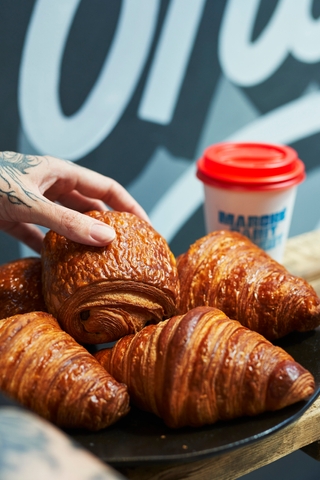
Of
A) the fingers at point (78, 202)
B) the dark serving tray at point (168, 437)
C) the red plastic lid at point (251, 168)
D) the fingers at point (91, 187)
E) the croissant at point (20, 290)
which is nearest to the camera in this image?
the dark serving tray at point (168, 437)

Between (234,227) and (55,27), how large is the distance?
0.89m

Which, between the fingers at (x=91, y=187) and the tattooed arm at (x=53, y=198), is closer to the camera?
the tattooed arm at (x=53, y=198)

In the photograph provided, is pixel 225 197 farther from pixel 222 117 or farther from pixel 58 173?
pixel 222 117

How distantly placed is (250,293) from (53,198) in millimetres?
608

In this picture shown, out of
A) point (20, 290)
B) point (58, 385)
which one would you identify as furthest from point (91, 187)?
point (58, 385)

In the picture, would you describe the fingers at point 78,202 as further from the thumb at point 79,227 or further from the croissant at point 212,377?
the croissant at point 212,377

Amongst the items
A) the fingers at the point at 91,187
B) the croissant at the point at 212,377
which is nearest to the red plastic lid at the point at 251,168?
the fingers at the point at 91,187

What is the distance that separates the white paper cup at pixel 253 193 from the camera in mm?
1505

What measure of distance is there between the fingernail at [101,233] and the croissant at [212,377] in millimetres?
204

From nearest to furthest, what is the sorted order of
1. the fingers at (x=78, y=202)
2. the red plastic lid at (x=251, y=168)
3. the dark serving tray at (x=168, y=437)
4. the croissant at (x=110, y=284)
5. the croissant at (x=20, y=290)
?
the dark serving tray at (x=168, y=437) < the croissant at (x=110, y=284) < the croissant at (x=20, y=290) < the fingers at (x=78, y=202) < the red plastic lid at (x=251, y=168)

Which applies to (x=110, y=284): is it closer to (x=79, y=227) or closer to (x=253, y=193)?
(x=79, y=227)

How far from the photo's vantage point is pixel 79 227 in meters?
0.95

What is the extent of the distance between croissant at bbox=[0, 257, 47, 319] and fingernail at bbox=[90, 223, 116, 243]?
0.69 ft

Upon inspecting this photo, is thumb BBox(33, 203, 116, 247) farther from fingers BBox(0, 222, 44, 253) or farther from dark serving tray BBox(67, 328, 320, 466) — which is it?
fingers BBox(0, 222, 44, 253)
